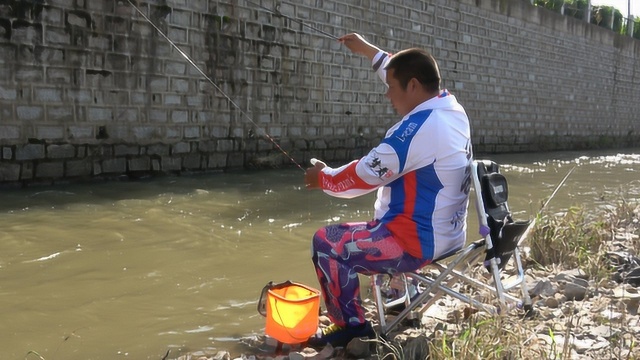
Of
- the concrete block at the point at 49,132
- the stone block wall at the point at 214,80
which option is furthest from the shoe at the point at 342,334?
the concrete block at the point at 49,132

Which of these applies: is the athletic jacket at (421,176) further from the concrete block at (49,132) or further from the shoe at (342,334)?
the concrete block at (49,132)

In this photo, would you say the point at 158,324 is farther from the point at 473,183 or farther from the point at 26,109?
the point at 26,109

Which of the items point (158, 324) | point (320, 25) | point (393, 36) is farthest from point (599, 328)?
point (393, 36)

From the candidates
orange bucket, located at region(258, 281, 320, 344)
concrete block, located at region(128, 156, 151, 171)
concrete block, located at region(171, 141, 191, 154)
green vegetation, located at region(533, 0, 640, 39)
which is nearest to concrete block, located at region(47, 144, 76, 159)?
concrete block, located at region(128, 156, 151, 171)

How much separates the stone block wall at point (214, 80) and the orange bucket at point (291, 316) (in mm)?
4717

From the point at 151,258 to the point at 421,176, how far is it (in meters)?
2.78

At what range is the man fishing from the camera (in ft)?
9.00

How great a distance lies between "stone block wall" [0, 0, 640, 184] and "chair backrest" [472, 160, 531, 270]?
5.02 metres

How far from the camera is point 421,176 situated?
2799mm

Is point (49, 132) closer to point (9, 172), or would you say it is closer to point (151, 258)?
Answer: point (9, 172)

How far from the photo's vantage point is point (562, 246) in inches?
181

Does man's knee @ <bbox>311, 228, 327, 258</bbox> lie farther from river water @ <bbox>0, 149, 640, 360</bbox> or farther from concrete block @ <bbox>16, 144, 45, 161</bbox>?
concrete block @ <bbox>16, 144, 45, 161</bbox>

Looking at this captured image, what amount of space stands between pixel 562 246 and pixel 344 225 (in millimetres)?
2304

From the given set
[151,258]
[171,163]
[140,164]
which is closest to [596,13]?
[171,163]
